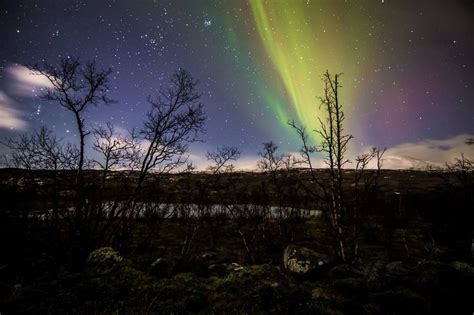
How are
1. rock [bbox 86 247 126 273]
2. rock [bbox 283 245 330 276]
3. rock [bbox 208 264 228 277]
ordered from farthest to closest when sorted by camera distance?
rock [bbox 208 264 228 277], rock [bbox 283 245 330 276], rock [bbox 86 247 126 273]

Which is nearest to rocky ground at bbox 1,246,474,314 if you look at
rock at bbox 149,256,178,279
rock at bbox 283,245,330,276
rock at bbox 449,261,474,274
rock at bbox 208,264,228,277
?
rock at bbox 149,256,178,279

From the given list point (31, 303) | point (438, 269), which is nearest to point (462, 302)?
point (438, 269)

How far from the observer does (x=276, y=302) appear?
21.3 feet

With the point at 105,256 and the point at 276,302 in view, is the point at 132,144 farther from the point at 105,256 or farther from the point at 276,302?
the point at 276,302

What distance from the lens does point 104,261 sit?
9742 millimetres

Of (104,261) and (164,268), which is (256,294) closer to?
(164,268)

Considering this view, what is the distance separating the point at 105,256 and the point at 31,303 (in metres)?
3.57

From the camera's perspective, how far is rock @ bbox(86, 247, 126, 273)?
938 centimetres

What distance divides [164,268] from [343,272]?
643cm

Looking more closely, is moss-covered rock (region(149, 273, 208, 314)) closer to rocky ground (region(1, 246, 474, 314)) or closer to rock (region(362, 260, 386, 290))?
rocky ground (region(1, 246, 474, 314))

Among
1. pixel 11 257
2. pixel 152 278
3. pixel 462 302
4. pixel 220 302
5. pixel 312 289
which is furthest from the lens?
pixel 11 257

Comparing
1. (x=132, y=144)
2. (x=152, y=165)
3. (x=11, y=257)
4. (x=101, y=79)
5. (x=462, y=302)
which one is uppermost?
(x=101, y=79)

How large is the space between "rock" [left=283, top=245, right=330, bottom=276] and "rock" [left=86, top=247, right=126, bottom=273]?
21.1 feet

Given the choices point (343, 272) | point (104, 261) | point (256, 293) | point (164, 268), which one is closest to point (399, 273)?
point (343, 272)
